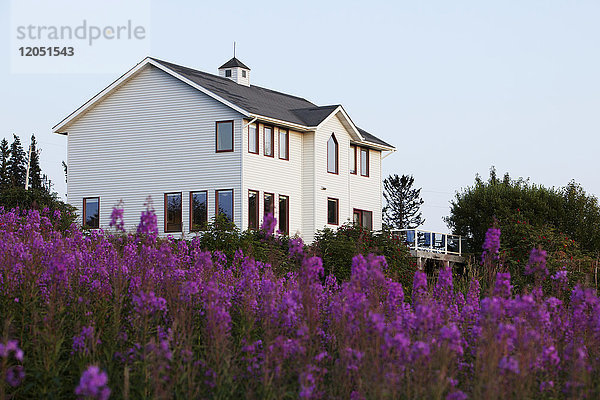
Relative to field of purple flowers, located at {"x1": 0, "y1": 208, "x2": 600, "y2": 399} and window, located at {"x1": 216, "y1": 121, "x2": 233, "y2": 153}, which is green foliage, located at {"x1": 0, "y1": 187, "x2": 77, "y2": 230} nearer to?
window, located at {"x1": 216, "y1": 121, "x2": 233, "y2": 153}

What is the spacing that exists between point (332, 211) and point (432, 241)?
Answer: 4.98m

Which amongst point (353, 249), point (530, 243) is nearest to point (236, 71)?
point (353, 249)

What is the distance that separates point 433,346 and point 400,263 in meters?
20.8

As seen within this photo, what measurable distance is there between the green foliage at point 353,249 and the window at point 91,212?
886 centimetres

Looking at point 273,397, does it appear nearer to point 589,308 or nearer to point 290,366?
point 290,366

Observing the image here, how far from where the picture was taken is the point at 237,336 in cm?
756

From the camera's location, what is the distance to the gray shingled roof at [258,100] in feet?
101

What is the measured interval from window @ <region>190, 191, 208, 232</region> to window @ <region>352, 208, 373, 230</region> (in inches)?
297

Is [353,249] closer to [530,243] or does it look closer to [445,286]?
[530,243]

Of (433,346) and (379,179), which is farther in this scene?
(379,179)

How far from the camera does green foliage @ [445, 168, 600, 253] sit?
36.7 metres

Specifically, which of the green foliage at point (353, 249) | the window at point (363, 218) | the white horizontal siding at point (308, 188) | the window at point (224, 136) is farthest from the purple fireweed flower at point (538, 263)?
the window at point (363, 218)

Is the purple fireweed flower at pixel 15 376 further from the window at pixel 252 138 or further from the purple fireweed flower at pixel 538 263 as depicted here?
the window at pixel 252 138

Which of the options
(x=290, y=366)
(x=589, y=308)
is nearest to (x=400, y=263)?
(x=589, y=308)
